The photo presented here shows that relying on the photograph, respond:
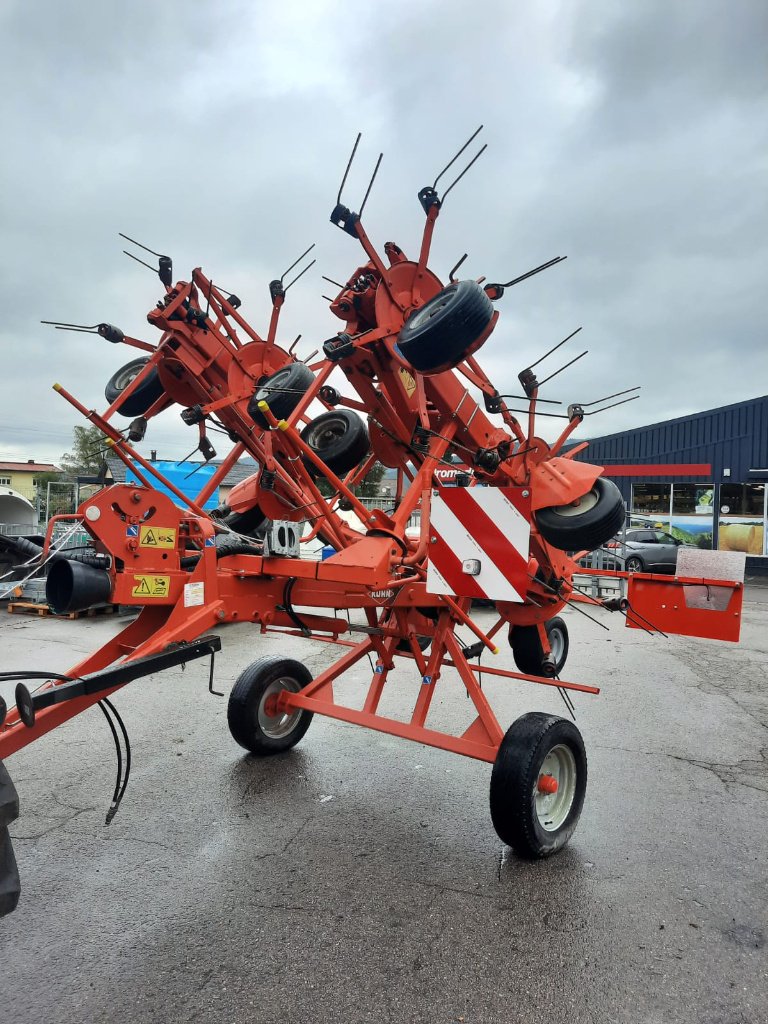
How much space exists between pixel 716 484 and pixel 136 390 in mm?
22987

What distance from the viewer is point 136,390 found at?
15.8ft

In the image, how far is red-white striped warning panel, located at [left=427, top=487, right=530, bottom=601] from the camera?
3.65m

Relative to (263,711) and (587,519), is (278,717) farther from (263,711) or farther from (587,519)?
(587,519)

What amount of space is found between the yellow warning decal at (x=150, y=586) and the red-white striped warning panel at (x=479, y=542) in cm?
143

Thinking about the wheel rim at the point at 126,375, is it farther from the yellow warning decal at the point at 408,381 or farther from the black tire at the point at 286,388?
the yellow warning decal at the point at 408,381

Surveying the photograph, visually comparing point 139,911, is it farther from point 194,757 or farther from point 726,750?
point 726,750

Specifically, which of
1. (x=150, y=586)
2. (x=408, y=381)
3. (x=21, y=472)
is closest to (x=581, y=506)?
(x=408, y=381)

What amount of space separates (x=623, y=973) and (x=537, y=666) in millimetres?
2854

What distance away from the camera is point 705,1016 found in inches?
96.1

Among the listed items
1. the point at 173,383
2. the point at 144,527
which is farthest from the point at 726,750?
the point at 173,383

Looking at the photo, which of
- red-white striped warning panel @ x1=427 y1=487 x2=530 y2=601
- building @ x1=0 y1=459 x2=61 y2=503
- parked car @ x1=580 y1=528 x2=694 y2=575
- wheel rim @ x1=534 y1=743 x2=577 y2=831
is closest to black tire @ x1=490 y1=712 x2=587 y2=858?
wheel rim @ x1=534 y1=743 x2=577 y2=831

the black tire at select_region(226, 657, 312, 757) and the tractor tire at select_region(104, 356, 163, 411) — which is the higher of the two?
the tractor tire at select_region(104, 356, 163, 411)

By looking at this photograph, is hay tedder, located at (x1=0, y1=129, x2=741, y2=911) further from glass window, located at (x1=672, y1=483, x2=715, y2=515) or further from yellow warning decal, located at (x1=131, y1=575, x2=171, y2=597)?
glass window, located at (x1=672, y1=483, x2=715, y2=515)

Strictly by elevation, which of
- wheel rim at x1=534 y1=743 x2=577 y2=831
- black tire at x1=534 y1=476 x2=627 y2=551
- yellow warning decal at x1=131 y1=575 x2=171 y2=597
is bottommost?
wheel rim at x1=534 y1=743 x2=577 y2=831
